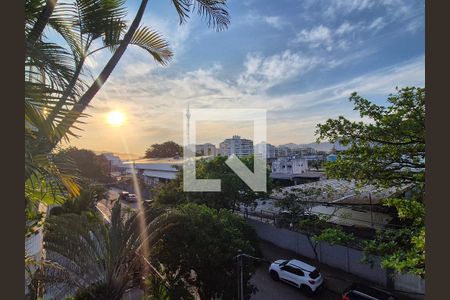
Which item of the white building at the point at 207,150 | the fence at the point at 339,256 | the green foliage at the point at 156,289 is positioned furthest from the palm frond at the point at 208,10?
the white building at the point at 207,150

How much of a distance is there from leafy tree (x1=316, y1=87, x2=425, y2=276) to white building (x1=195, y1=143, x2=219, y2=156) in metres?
4.25

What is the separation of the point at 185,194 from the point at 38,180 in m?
6.60

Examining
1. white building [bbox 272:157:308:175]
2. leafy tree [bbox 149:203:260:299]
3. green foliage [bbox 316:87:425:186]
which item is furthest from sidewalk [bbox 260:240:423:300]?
white building [bbox 272:157:308:175]

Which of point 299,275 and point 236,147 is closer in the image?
point 299,275

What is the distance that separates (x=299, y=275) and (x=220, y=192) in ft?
8.82

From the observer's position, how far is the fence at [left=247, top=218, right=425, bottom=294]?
17.4 ft

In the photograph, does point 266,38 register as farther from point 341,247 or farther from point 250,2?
point 341,247

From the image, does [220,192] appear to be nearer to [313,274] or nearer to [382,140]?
[313,274]

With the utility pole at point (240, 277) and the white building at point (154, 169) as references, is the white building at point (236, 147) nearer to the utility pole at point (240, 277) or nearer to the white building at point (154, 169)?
the utility pole at point (240, 277)

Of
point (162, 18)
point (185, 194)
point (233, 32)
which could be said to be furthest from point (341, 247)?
point (162, 18)

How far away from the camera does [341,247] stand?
20.7 ft

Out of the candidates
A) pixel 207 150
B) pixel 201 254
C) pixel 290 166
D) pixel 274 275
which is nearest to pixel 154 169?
pixel 290 166

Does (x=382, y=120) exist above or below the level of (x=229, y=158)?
above

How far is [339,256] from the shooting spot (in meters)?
6.39
